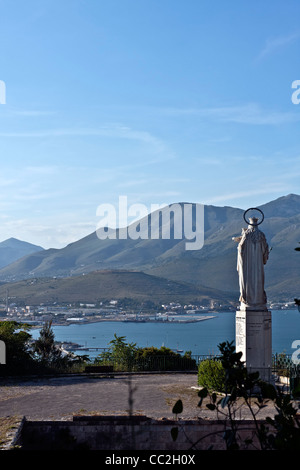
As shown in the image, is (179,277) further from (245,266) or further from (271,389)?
(271,389)

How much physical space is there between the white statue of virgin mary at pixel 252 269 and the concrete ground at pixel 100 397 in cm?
258

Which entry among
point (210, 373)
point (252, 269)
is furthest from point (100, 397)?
point (252, 269)

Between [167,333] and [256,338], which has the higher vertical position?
[256,338]

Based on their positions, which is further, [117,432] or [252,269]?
[252,269]

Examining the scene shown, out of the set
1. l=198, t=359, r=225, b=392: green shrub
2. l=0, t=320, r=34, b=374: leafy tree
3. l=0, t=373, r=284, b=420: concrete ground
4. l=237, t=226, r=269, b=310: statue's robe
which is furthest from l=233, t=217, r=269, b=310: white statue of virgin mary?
l=0, t=320, r=34, b=374: leafy tree

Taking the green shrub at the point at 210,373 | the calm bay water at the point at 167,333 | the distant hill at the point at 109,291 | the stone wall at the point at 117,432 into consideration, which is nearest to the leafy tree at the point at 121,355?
the green shrub at the point at 210,373

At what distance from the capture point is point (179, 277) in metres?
176

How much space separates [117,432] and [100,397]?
326 centimetres

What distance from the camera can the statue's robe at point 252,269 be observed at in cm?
1427

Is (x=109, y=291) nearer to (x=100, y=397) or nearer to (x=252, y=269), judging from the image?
(x=252, y=269)

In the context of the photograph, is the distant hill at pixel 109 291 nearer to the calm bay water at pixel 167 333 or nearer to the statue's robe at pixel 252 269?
the calm bay water at pixel 167 333

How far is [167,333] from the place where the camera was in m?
112

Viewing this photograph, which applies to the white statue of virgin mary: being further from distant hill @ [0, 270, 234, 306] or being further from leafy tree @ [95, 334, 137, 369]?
distant hill @ [0, 270, 234, 306]
